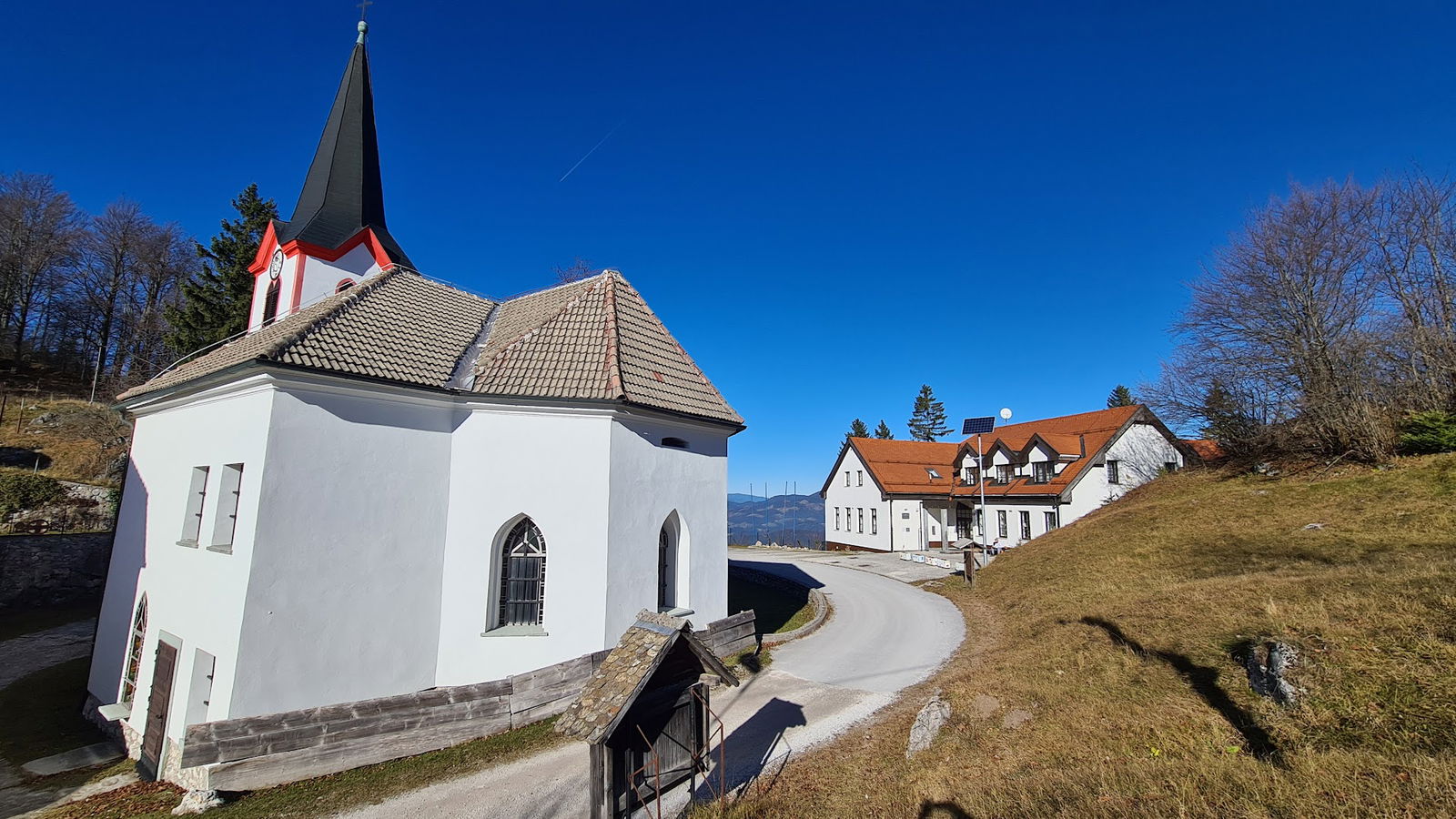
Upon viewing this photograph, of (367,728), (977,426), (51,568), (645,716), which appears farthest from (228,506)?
(977,426)

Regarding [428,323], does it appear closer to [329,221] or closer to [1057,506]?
[329,221]

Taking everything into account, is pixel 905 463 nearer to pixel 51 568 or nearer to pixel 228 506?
pixel 228 506

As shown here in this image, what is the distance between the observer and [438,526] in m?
12.1

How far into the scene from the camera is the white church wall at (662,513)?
12195 millimetres

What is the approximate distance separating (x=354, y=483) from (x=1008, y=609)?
17.1 m

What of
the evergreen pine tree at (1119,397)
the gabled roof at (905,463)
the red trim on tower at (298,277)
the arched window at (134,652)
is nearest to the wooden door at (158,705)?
the arched window at (134,652)

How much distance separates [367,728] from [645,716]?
559 centimetres

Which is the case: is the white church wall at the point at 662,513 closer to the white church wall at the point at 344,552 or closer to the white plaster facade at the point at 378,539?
the white plaster facade at the point at 378,539

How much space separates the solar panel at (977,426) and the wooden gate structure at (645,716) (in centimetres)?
2445

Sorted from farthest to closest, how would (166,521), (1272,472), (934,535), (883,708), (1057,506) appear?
(934,535) < (1057,506) < (1272,472) < (166,521) < (883,708)

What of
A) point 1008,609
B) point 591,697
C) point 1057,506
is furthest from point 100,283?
point 1057,506

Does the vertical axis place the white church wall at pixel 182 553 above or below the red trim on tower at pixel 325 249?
below

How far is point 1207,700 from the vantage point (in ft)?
25.8

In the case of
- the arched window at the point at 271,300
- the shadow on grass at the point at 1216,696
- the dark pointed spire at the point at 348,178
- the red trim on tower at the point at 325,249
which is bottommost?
the shadow on grass at the point at 1216,696
